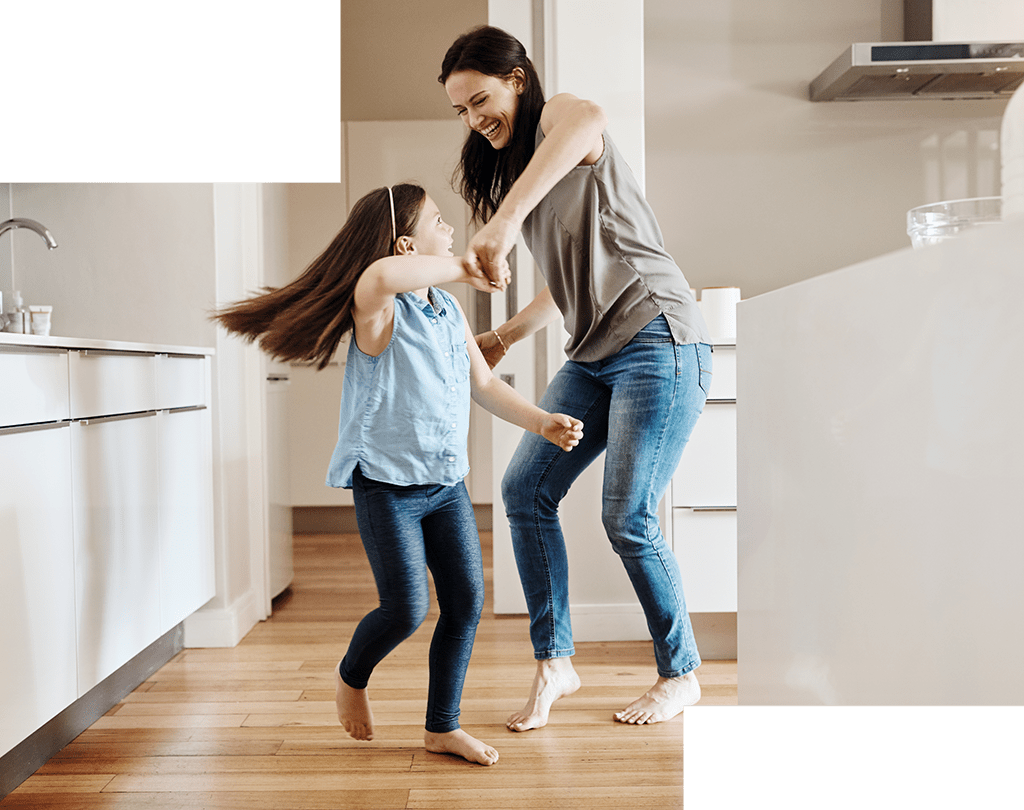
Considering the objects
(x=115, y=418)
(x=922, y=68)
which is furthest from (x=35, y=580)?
(x=922, y=68)

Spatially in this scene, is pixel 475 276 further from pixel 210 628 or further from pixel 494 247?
pixel 210 628

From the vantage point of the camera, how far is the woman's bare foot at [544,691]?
1782 mm

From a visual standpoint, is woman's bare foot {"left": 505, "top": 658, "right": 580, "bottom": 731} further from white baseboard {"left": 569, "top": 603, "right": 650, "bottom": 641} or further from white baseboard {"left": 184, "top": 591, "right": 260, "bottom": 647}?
white baseboard {"left": 184, "top": 591, "right": 260, "bottom": 647}

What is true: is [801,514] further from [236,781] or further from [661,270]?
[236,781]

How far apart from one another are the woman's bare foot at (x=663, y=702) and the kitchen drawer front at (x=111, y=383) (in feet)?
4.02

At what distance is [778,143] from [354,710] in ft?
7.56

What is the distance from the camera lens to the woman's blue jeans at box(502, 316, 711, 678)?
1712mm

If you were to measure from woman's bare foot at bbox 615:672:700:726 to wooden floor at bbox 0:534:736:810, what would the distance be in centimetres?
2

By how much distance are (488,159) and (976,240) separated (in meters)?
1.29

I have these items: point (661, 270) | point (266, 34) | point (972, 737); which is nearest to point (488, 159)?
point (661, 270)

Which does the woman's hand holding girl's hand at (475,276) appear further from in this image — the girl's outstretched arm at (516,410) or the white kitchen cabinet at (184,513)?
the white kitchen cabinet at (184,513)

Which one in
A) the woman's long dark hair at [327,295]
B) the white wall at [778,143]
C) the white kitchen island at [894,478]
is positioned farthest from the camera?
the white wall at [778,143]

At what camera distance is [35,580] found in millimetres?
1491

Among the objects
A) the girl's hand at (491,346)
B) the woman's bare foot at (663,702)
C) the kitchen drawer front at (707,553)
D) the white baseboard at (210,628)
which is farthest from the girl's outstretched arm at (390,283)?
the white baseboard at (210,628)
